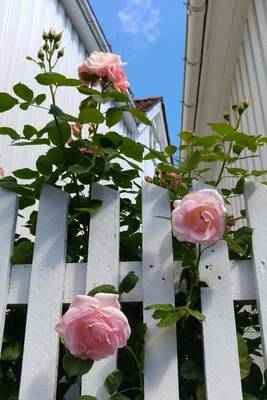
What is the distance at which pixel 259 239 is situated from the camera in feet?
3.95

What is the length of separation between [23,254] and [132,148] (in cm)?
43

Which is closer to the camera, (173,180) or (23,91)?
(23,91)

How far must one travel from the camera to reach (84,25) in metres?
3.75

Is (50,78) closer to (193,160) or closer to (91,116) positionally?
(91,116)

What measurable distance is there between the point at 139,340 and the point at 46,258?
0.33 metres

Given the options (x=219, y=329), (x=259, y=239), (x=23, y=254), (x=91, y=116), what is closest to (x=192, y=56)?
(x=91, y=116)

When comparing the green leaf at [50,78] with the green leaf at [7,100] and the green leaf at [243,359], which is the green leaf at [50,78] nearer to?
the green leaf at [7,100]

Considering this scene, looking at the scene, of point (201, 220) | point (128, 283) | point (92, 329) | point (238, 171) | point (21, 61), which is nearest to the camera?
point (92, 329)

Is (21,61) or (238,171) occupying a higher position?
(21,61)

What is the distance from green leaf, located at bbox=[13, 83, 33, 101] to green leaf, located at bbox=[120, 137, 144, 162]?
0.30 m

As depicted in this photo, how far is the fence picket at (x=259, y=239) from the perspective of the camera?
1.12 m

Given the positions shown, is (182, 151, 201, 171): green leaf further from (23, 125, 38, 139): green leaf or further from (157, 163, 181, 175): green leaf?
(23, 125, 38, 139): green leaf

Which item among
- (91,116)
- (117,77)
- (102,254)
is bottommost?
(102,254)

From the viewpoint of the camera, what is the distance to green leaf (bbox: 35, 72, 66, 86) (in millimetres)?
1166
